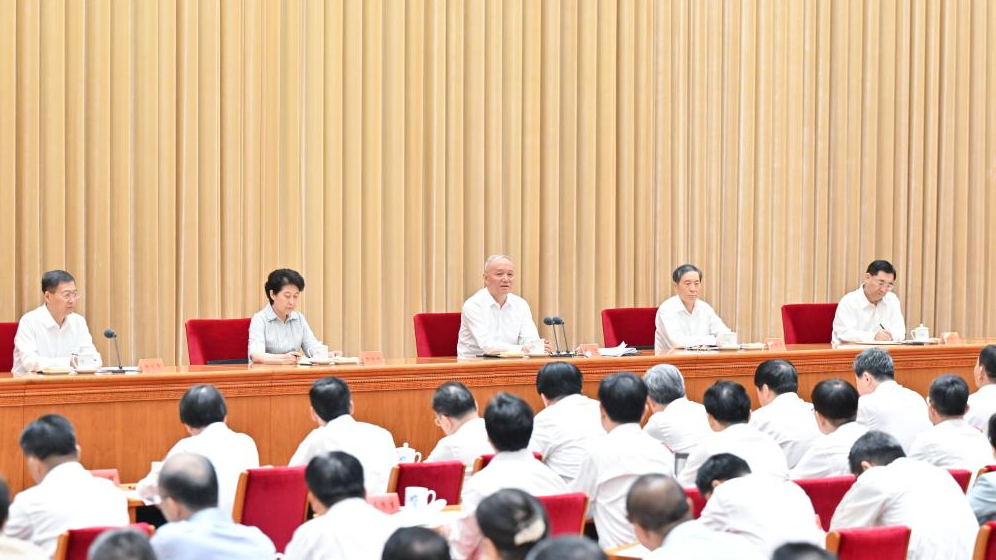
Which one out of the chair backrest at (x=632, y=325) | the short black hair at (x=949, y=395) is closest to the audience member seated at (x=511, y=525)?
the short black hair at (x=949, y=395)

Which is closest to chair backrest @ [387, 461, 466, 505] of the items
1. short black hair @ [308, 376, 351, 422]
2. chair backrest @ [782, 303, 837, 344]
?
short black hair @ [308, 376, 351, 422]

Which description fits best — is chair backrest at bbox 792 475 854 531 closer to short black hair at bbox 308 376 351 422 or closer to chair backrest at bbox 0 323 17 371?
short black hair at bbox 308 376 351 422

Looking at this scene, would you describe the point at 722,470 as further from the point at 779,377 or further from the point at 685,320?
the point at 685,320

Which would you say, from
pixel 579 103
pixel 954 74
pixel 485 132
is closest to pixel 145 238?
pixel 485 132

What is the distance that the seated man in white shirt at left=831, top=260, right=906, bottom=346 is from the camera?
335 inches

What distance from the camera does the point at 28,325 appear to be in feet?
21.9

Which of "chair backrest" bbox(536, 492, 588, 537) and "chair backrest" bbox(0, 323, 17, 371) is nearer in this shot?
"chair backrest" bbox(536, 492, 588, 537)

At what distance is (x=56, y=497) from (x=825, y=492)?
2346 mm

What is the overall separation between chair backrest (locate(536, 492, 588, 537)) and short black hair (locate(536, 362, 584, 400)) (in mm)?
1486

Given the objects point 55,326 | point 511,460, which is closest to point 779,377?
point 511,460

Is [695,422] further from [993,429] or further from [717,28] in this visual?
[717,28]

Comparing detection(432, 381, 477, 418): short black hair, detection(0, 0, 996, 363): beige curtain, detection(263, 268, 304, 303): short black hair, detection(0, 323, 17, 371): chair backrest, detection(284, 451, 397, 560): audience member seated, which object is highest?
detection(0, 0, 996, 363): beige curtain

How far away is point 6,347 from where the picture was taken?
6672 millimetres

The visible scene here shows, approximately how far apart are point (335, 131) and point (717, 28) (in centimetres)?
319
